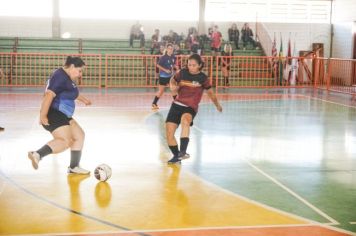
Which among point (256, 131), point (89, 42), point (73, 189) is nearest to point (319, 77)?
point (89, 42)

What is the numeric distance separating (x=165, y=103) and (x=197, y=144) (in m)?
7.63

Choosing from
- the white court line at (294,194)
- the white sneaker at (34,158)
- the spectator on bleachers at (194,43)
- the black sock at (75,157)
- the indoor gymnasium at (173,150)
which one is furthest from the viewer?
the spectator on bleachers at (194,43)

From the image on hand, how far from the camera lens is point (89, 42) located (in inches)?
1142

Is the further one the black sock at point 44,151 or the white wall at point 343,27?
the white wall at point 343,27

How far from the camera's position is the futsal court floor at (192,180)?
596cm

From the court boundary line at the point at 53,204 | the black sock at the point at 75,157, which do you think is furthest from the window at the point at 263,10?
the court boundary line at the point at 53,204

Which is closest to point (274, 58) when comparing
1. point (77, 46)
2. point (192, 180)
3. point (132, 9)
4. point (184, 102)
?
point (132, 9)

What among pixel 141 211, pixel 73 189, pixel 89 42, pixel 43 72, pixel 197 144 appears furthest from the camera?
Answer: pixel 89 42

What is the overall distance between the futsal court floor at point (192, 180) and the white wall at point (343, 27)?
56.0ft

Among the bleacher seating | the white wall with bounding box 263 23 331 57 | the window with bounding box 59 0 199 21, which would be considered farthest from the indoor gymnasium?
the white wall with bounding box 263 23 331 57

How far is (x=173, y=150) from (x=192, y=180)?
126 cm

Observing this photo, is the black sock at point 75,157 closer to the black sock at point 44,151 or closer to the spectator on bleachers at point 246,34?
the black sock at point 44,151

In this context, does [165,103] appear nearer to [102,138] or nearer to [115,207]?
[102,138]

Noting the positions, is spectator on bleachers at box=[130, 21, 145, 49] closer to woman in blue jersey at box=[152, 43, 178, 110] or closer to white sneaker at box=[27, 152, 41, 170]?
woman in blue jersey at box=[152, 43, 178, 110]
